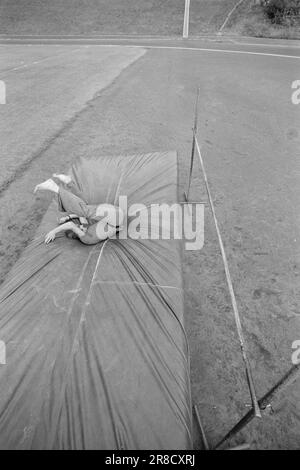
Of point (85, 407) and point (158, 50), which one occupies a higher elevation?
point (158, 50)

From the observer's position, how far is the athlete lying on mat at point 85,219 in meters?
3.20

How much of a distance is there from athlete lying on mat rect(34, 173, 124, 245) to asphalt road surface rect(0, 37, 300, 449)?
0.94m

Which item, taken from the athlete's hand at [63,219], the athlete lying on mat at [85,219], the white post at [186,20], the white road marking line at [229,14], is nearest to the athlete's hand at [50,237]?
the athlete lying on mat at [85,219]

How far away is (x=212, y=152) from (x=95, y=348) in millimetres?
4805

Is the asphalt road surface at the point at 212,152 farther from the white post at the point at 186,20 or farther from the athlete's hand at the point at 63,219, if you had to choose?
the white post at the point at 186,20

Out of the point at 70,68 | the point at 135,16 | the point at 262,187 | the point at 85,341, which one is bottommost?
the point at 85,341

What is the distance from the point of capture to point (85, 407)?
1907mm

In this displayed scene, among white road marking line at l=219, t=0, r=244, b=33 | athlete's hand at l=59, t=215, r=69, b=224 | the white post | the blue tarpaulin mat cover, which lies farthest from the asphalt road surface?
white road marking line at l=219, t=0, r=244, b=33

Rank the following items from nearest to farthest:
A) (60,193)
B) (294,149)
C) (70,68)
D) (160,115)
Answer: (60,193), (294,149), (160,115), (70,68)

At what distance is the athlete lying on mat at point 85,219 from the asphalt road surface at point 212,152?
0.94 metres

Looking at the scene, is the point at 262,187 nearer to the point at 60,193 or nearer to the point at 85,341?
the point at 60,193

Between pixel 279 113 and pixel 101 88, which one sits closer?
pixel 279 113
